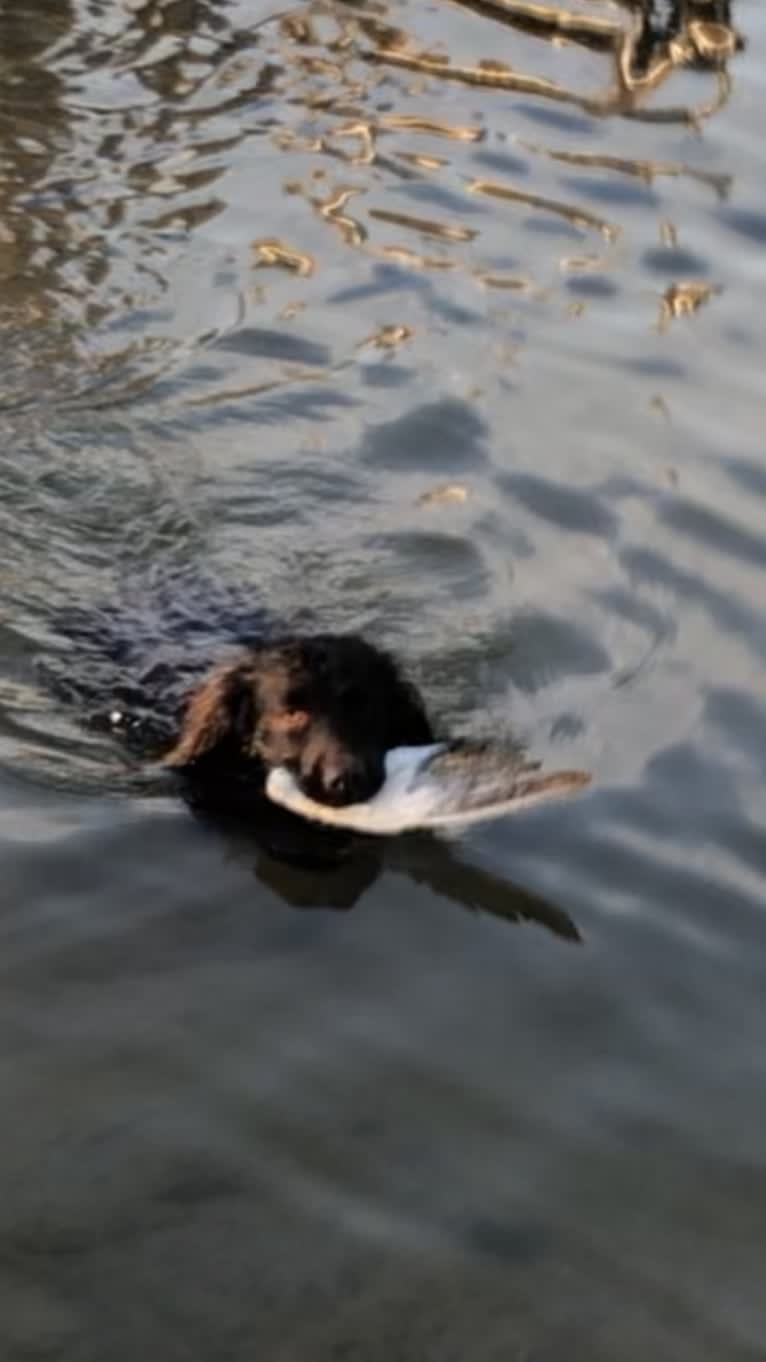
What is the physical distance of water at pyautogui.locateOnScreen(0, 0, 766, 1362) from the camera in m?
4.49

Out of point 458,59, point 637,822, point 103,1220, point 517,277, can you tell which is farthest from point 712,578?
point 458,59

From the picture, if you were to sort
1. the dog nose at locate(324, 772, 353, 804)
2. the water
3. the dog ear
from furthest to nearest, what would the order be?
the dog ear, the dog nose at locate(324, 772, 353, 804), the water

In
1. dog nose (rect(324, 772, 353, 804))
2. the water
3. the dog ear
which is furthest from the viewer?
the dog ear

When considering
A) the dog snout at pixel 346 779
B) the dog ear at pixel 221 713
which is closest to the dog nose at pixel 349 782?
the dog snout at pixel 346 779

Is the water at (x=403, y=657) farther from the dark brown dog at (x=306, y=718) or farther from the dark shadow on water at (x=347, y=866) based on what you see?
the dark brown dog at (x=306, y=718)

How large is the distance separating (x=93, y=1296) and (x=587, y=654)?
10.1 feet

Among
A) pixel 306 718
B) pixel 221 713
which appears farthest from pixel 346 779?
pixel 221 713

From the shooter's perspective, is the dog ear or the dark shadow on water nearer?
the dark shadow on water

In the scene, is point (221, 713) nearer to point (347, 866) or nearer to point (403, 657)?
point (347, 866)

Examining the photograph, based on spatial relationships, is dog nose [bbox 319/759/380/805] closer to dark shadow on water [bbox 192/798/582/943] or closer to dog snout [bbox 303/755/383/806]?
dog snout [bbox 303/755/383/806]

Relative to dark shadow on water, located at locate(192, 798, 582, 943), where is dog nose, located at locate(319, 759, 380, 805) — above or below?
above

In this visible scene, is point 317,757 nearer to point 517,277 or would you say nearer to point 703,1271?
point 703,1271

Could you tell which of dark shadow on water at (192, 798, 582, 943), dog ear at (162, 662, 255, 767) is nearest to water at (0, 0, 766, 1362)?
dark shadow on water at (192, 798, 582, 943)

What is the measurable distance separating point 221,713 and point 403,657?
1047 mm
